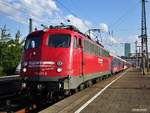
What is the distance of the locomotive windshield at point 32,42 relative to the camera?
647 inches

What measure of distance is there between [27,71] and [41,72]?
2.08 ft

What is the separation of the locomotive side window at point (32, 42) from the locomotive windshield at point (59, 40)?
56 cm

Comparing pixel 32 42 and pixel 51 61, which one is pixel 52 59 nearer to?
pixel 51 61

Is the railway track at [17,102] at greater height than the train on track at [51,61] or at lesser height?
lesser

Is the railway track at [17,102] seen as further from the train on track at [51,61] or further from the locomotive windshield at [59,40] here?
the locomotive windshield at [59,40]

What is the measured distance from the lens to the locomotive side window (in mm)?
16442

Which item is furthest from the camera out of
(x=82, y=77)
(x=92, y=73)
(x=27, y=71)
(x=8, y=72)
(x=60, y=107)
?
(x=8, y=72)

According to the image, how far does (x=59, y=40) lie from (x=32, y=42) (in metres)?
1.23

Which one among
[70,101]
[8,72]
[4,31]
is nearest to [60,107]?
[70,101]

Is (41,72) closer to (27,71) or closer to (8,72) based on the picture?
(27,71)

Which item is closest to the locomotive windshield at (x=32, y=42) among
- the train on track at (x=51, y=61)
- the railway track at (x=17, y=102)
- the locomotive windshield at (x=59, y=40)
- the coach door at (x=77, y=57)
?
the train on track at (x=51, y=61)

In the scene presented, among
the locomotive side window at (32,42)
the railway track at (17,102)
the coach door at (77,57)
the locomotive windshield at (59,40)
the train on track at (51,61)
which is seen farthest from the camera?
the coach door at (77,57)

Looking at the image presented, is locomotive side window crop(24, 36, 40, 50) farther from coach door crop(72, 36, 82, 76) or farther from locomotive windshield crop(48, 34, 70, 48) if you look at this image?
coach door crop(72, 36, 82, 76)

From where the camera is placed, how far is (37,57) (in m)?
A: 15.9
